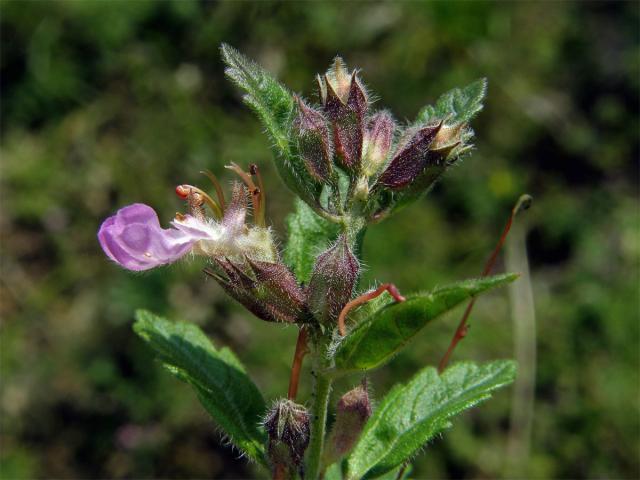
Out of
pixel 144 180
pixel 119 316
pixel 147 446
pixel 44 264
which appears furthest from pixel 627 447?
pixel 44 264

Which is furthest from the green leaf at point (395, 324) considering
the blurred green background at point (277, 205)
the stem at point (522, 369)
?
the stem at point (522, 369)

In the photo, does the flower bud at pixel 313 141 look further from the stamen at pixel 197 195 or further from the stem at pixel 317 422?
the stem at pixel 317 422

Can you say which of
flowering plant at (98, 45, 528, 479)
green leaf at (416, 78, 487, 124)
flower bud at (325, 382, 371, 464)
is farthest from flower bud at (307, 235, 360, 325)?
green leaf at (416, 78, 487, 124)

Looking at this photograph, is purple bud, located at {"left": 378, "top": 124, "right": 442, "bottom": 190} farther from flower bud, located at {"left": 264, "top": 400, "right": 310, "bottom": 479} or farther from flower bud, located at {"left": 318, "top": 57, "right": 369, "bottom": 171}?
flower bud, located at {"left": 264, "top": 400, "right": 310, "bottom": 479}

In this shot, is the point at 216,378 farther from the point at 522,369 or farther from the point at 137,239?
the point at 522,369

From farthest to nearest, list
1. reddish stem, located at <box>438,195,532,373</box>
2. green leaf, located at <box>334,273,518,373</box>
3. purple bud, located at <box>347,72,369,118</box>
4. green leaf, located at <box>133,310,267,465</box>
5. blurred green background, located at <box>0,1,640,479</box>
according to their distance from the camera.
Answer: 1. blurred green background, located at <box>0,1,640,479</box>
2. reddish stem, located at <box>438,195,532,373</box>
3. green leaf, located at <box>133,310,267,465</box>
4. purple bud, located at <box>347,72,369,118</box>
5. green leaf, located at <box>334,273,518,373</box>
